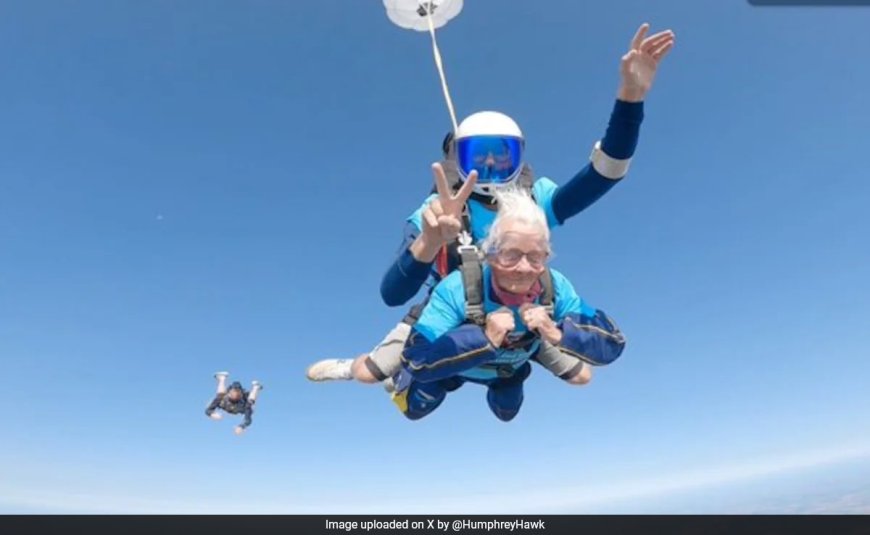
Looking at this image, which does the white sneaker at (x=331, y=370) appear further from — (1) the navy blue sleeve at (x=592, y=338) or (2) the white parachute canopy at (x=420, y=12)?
(2) the white parachute canopy at (x=420, y=12)

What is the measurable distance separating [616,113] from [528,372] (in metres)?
1.88

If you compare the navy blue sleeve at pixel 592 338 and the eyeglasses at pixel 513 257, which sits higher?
the eyeglasses at pixel 513 257

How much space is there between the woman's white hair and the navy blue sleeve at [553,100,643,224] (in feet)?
1.60

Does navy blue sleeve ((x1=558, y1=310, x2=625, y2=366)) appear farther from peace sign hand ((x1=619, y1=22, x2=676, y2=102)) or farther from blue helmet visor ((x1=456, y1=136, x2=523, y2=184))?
peace sign hand ((x1=619, y1=22, x2=676, y2=102))

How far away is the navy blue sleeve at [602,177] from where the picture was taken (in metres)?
3.21

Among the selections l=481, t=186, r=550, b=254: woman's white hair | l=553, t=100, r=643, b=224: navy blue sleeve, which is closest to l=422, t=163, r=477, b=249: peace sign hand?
l=481, t=186, r=550, b=254: woman's white hair

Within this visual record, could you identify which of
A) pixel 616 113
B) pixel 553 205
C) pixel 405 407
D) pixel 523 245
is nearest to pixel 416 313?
pixel 405 407

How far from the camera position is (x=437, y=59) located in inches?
130

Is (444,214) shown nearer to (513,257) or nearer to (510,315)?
(513,257)

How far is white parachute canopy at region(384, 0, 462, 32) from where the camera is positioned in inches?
158

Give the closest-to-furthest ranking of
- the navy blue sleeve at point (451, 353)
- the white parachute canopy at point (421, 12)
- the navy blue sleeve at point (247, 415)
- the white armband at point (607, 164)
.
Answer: the navy blue sleeve at point (451, 353), the white armband at point (607, 164), the white parachute canopy at point (421, 12), the navy blue sleeve at point (247, 415)

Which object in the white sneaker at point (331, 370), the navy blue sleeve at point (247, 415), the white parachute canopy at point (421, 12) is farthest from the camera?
the navy blue sleeve at point (247, 415)

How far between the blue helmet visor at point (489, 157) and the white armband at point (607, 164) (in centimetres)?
46

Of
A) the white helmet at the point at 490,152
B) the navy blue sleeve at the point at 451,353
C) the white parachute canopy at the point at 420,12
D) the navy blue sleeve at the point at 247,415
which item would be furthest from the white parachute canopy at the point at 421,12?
the navy blue sleeve at the point at 247,415
